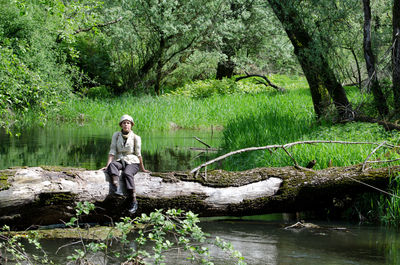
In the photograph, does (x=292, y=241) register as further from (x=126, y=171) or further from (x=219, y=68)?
(x=219, y=68)

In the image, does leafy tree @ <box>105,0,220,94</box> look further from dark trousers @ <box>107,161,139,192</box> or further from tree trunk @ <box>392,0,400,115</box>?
dark trousers @ <box>107,161,139,192</box>

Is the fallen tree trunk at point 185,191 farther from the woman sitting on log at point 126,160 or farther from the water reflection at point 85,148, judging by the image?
the water reflection at point 85,148

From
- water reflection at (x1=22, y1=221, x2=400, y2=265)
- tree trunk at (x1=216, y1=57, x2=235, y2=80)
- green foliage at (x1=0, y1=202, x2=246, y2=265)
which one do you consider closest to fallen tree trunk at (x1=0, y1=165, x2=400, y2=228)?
water reflection at (x1=22, y1=221, x2=400, y2=265)

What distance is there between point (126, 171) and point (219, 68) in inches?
1001

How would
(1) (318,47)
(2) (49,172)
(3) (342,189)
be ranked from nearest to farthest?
(2) (49,172) < (3) (342,189) < (1) (318,47)

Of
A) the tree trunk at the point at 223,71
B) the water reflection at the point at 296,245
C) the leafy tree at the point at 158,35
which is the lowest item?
the water reflection at the point at 296,245

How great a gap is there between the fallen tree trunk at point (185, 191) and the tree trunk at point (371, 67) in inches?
160

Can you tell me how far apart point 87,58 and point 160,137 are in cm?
1236

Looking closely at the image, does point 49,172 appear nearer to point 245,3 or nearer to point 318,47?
point 318,47

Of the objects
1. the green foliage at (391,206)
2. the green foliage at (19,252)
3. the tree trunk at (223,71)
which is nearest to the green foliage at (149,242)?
the green foliage at (19,252)

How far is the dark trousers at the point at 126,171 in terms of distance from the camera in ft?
22.7

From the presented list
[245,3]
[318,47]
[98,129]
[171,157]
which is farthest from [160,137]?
[245,3]

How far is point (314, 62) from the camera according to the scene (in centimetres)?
1240

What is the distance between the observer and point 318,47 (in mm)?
12242
